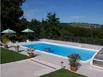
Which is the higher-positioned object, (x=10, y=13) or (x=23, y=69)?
(x=10, y=13)

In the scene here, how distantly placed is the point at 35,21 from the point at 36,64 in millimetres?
24358

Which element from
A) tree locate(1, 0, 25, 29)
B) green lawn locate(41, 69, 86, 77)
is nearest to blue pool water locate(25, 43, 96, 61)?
tree locate(1, 0, 25, 29)

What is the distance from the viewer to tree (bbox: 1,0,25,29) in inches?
1216

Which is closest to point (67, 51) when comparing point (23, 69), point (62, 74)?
point (23, 69)

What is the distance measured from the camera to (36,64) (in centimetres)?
1491

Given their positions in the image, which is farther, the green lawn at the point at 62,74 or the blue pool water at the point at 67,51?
the blue pool water at the point at 67,51

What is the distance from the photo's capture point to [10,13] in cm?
3128

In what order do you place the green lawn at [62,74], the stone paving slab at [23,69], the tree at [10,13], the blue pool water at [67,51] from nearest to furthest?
the green lawn at [62,74]
the stone paving slab at [23,69]
the blue pool water at [67,51]
the tree at [10,13]

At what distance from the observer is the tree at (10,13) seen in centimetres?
3088

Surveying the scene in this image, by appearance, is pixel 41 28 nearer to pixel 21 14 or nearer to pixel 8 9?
pixel 21 14

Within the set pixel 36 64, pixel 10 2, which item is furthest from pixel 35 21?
pixel 36 64

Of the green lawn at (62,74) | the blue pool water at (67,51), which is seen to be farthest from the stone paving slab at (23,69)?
the blue pool water at (67,51)

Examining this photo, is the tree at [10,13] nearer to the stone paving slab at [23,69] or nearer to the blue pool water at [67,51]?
the blue pool water at [67,51]

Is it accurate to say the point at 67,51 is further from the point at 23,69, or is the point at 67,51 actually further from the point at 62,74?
the point at 62,74
